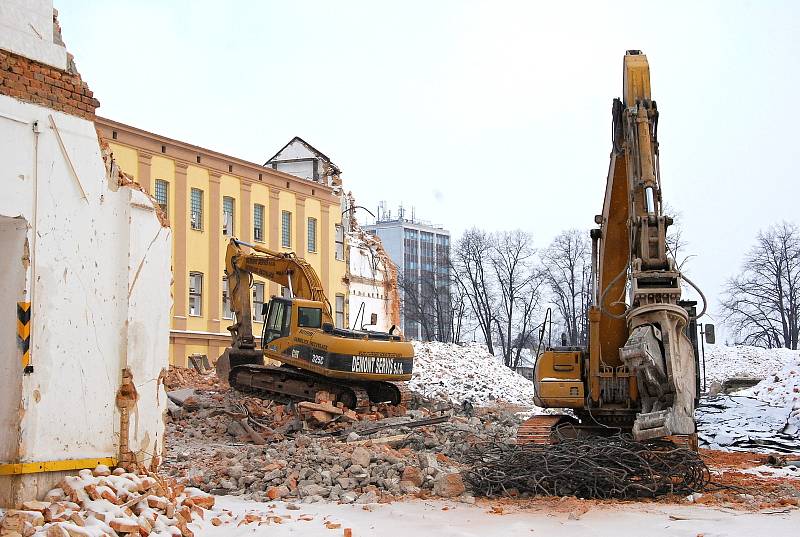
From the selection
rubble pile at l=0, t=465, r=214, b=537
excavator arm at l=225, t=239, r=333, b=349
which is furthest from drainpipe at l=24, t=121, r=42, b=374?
excavator arm at l=225, t=239, r=333, b=349

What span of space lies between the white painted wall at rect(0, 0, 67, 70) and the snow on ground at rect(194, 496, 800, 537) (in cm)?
457

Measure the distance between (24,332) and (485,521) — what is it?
4796 mm

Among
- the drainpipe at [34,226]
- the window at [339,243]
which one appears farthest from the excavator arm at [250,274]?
the window at [339,243]

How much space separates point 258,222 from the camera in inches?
1571

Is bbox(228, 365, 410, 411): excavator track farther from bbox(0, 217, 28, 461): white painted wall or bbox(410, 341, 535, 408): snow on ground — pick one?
bbox(0, 217, 28, 461): white painted wall

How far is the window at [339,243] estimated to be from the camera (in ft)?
147

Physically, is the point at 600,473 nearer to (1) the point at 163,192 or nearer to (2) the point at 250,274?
(2) the point at 250,274

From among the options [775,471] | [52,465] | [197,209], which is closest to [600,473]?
[775,471]

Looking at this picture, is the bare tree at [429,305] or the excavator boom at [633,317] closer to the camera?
the excavator boom at [633,317]

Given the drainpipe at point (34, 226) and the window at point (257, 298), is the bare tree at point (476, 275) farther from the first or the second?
the drainpipe at point (34, 226)

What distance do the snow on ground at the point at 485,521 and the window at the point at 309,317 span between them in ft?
34.1

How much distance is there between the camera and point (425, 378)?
3089 cm

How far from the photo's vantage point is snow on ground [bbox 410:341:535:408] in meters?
29.1

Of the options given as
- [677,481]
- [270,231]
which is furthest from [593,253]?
[270,231]
